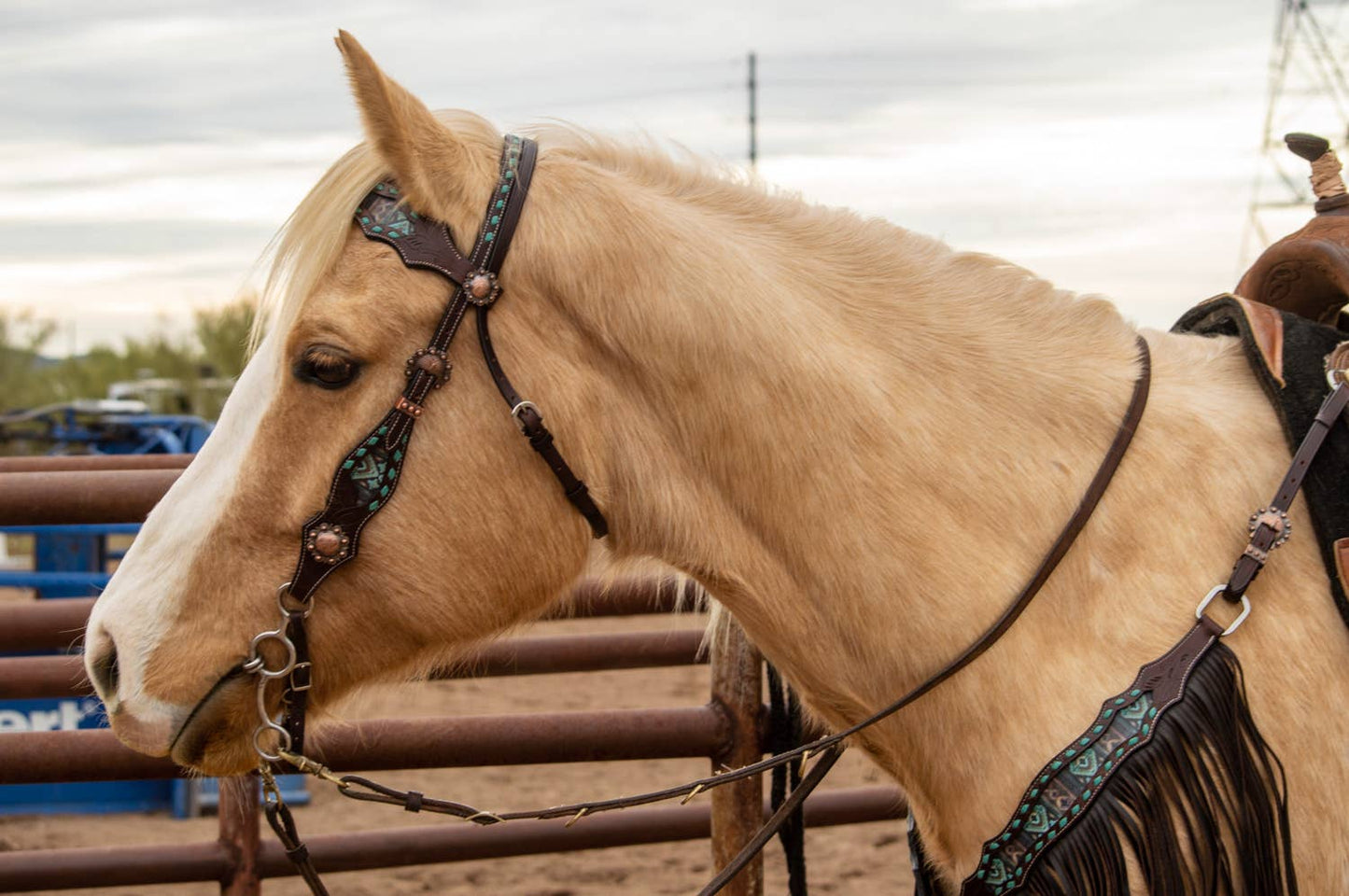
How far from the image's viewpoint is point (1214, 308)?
7.23 feet

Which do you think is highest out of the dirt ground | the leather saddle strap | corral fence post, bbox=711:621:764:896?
the leather saddle strap

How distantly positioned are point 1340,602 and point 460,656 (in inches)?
57.2

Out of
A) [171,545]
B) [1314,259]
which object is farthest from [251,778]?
[1314,259]

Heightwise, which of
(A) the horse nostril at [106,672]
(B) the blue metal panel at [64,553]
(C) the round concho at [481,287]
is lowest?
(B) the blue metal panel at [64,553]

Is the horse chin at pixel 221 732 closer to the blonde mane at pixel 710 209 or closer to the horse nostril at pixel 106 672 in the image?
the horse nostril at pixel 106 672

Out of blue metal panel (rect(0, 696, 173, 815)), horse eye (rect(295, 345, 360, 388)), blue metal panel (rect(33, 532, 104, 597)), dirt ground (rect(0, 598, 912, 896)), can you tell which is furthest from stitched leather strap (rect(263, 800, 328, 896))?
blue metal panel (rect(33, 532, 104, 597))

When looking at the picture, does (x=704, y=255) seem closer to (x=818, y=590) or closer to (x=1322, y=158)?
(x=818, y=590)

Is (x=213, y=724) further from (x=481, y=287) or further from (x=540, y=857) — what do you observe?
(x=540, y=857)

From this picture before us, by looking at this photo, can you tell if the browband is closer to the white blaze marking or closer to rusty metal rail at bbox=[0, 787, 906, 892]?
the white blaze marking

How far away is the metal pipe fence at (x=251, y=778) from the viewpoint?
250cm

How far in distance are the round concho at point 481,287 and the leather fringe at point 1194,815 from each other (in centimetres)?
122

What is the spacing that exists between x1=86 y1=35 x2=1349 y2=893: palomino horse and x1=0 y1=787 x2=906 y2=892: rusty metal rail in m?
1.22

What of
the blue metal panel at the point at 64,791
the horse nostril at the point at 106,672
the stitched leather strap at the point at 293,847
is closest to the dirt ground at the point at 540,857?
the blue metal panel at the point at 64,791

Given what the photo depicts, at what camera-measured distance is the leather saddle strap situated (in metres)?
1.80
